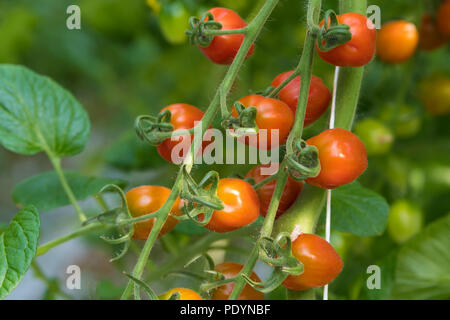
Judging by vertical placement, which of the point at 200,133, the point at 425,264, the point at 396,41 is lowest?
the point at 425,264

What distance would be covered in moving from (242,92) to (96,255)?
4.11ft

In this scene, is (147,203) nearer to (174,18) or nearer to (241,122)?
(241,122)

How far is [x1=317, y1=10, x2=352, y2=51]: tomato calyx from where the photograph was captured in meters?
0.37

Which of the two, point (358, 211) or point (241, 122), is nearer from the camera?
point (241, 122)

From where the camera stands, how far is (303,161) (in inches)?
→ 14.0

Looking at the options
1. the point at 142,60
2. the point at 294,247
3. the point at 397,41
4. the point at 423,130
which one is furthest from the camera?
the point at 142,60

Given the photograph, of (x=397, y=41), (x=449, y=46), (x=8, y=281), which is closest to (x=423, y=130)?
(x=449, y=46)

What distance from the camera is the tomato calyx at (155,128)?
0.39 metres

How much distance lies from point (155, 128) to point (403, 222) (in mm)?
449

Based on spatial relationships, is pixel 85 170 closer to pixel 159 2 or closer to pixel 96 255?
pixel 159 2

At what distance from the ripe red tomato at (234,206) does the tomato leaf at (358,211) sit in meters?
0.17

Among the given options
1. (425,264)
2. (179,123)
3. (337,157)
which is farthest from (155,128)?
(425,264)

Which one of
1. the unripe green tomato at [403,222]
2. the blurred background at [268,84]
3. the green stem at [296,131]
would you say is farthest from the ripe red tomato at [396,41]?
the green stem at [296,131]

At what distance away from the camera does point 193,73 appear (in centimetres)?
116
